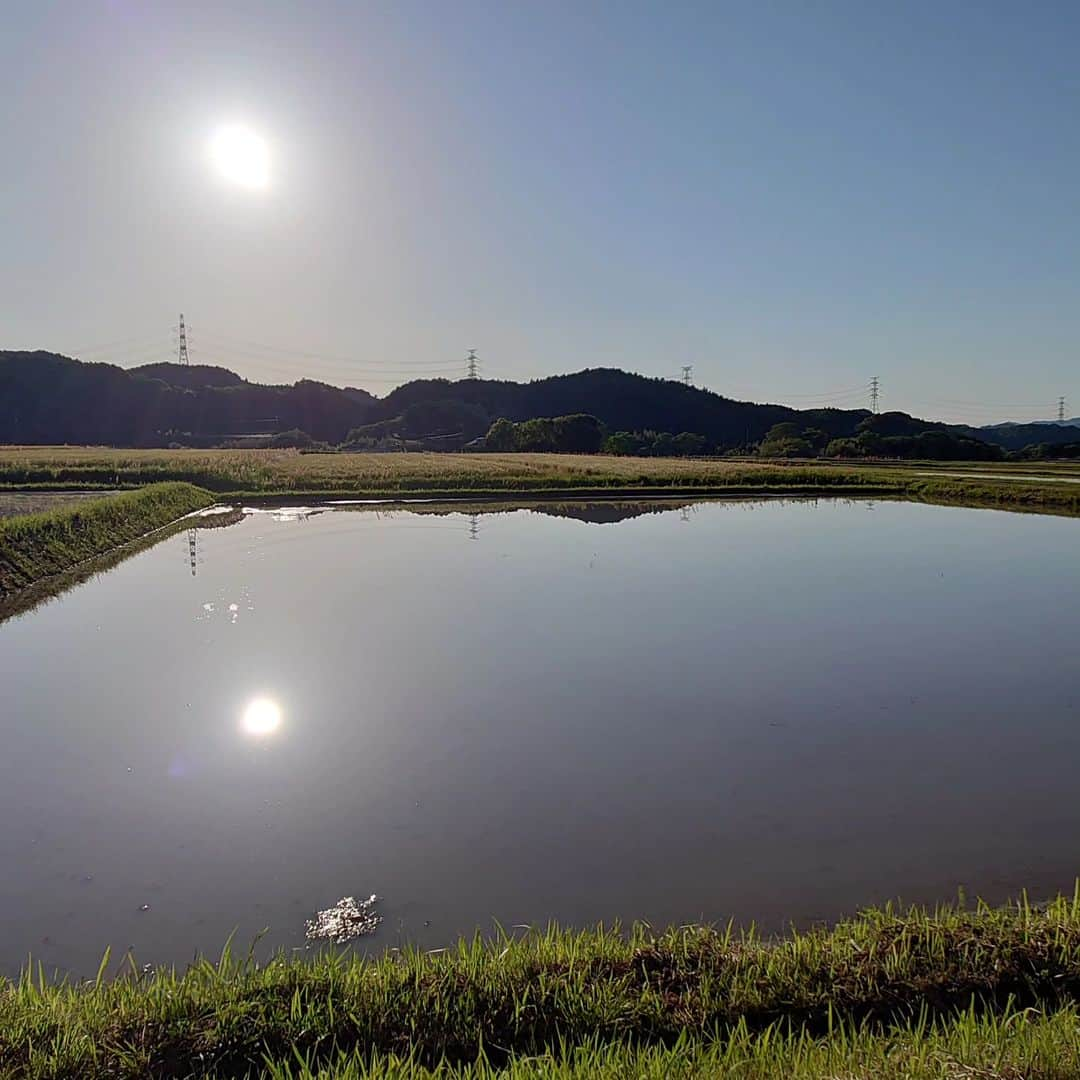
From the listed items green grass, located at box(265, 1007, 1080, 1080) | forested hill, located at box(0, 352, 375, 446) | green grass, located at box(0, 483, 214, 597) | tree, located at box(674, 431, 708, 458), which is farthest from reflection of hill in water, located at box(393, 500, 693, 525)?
forested hill, located at box(0, 352, 375, 446)

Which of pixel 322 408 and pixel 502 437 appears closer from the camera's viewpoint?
pixel 502 437

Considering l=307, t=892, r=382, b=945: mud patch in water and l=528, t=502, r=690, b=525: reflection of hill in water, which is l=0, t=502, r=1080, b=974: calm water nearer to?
l=307, t=892, r=382, b=945: mud patch in water

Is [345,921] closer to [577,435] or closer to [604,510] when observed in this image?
[604,510]

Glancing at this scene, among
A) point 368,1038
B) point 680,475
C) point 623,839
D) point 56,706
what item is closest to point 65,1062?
point 368,1038

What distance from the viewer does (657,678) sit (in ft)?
21.9

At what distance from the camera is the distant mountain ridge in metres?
96.4

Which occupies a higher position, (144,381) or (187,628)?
(144,381)

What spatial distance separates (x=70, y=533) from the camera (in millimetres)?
13492

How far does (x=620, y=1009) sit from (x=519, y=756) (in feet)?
8.33

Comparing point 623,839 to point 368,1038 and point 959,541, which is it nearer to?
point 368,1038

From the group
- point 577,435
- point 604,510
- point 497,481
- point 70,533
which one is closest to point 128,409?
point 577,435

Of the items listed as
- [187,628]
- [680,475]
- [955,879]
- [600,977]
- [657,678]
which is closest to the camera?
[600,977]

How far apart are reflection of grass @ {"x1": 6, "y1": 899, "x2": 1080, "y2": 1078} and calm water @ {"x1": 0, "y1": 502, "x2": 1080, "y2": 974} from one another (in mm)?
512

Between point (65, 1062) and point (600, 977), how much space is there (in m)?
1.59
